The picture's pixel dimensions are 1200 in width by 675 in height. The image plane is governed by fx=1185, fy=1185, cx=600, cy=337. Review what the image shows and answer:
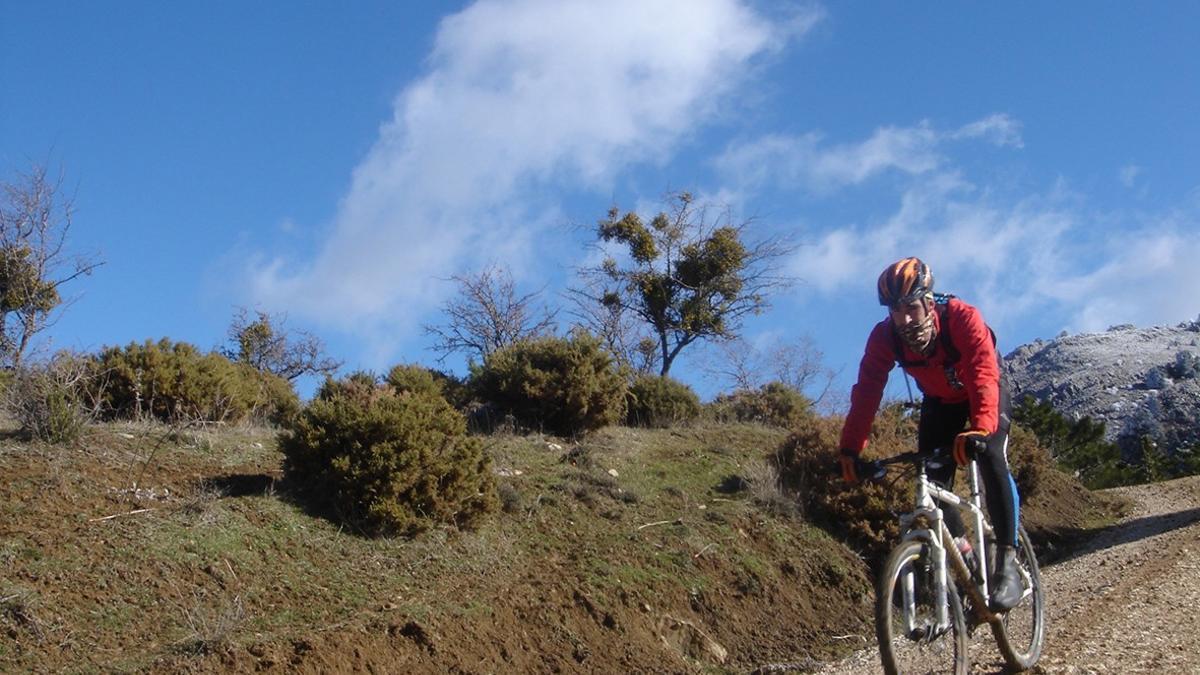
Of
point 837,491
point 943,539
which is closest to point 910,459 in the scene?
point 943,539

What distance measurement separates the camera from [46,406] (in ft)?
31.7

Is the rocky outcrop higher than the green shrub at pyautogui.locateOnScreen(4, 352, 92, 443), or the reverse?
the rocky outcrop

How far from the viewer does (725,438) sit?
15812 mm

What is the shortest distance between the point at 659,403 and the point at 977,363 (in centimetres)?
1117

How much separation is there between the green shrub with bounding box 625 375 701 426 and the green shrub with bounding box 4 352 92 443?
27.2 ft

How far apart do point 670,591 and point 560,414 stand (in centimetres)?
470

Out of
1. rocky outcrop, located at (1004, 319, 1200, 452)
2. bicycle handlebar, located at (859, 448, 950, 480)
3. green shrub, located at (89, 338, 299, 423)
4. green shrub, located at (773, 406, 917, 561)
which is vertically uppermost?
rocky outcrop, located at (1004, 319, 1200, 452)

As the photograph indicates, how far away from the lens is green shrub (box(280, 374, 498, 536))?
31.2 feet

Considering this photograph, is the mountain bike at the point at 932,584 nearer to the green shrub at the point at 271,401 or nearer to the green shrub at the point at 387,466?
the green shrub at the point at 387,466

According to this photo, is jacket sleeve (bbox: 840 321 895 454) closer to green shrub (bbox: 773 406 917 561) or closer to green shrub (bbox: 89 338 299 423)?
green shrub (bbox: 773 406 917 561)

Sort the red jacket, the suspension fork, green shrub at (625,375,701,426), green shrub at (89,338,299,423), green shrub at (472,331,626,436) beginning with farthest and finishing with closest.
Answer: green shrub at (625,375,701,426), green shrub at (472,331,626,436), green shrub at (89,338,299,423), the red jacket, the suspension fork

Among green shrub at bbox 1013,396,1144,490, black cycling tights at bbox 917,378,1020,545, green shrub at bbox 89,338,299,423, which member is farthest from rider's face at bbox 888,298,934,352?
green shrub at bbox 1013,396,1144,490

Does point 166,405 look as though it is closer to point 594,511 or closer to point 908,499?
point 594,511

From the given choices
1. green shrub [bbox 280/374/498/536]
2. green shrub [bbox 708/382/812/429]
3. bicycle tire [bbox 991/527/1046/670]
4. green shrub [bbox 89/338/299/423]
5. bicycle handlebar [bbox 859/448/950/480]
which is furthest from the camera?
green shrub [bbox 708/382/812/429]
